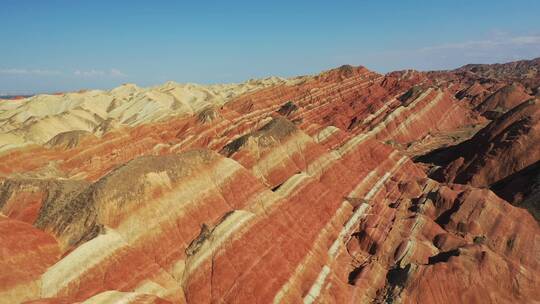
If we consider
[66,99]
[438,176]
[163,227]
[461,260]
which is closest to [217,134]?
[438,176]

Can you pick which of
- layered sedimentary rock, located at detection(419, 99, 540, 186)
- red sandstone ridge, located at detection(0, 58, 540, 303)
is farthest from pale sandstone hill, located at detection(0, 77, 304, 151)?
layered sedimentary rock, located at detection(419, 99, 540, 186)

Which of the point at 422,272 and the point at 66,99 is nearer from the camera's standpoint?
the point at 422,272

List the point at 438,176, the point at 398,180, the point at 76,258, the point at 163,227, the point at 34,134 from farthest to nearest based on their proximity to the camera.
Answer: the point at 34,134, the point at 438,176, the point at 398,180, the point at 163,227, the point at 76,258

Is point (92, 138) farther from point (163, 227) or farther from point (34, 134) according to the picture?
point (163, 227)

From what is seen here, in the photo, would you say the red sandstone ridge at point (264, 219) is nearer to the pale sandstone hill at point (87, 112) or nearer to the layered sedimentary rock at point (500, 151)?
the layered sedimentary rock at point (500, 151)

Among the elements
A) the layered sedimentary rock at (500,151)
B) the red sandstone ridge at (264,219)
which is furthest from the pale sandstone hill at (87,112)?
the layered sedimentary rock at (500,151)

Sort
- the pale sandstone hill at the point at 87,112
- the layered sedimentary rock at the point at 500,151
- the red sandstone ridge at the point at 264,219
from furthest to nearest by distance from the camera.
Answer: the pale sandstone hill at the point at 87,112
the layered sedimentary rock at the point at 500,151
the red sandstone ridge at the point at 264,219

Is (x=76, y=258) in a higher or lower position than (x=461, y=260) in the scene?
higher

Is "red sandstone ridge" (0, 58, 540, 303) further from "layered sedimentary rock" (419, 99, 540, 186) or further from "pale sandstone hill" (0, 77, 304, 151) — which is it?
"pale sandstone hill" (0, 77, 304, 151)
